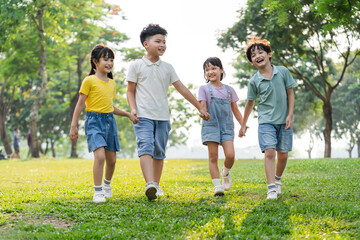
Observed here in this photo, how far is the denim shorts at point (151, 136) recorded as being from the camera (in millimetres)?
5543

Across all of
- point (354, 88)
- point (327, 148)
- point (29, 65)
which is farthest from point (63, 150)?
point (327, 148)

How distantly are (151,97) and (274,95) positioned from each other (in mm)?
1695

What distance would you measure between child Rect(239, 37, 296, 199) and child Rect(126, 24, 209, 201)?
0.82 m

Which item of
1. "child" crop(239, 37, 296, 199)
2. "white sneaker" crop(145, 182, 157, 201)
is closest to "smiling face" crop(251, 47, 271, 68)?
"child" crop(239, 37, 296, 199)

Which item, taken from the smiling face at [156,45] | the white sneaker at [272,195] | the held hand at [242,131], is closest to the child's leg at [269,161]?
the white sneaker at [272,195]

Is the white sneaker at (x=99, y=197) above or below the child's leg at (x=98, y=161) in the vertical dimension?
below

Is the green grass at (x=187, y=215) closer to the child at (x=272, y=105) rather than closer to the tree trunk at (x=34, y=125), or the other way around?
the child at (x=272, y=105)

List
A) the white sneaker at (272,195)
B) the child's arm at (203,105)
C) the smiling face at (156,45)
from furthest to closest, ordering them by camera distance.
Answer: the child's arm at (203,105) < the smiling face at (156,45) < the white sneaker at (272,195)

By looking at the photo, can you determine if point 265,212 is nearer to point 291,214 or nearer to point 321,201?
point 291,214

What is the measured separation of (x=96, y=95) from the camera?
18.8ft

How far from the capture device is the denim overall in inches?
239

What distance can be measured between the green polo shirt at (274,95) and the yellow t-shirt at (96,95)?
2.10 m

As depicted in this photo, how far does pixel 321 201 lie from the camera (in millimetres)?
5344

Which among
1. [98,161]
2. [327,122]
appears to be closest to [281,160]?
[98,161]
